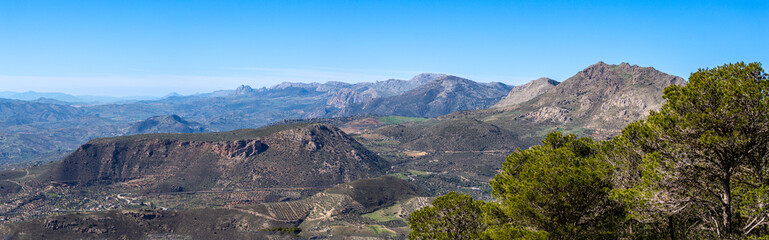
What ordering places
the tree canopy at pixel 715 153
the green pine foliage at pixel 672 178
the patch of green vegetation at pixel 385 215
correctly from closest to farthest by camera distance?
the tree canopy at pixel 715 153
the green pine foliage at pixel 672 178
the patch of green vegetation at pixel 385 215

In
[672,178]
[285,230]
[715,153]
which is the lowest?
[285,230]

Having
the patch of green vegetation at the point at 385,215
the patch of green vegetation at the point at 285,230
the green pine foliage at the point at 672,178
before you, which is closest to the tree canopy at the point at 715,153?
the green pine foliage at the point at 672,178

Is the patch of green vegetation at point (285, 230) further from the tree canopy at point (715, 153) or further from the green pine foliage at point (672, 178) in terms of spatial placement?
the tree canopy at point (715, 153)

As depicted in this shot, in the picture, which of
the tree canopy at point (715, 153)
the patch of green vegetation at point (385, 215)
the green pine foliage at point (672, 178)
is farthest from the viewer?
the patch of green vegetation at point (385, 215)

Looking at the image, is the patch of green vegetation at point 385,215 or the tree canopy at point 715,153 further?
the patch of green vegetation at point 385,215

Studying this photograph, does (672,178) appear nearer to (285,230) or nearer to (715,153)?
(715,153)

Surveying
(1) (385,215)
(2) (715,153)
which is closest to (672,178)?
(2) (715,153)

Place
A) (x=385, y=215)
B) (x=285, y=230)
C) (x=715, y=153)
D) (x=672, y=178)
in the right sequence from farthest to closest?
(x=385, y=215) → (x=285, y=230) → (x=672, y=178) → (x=715, y=153)

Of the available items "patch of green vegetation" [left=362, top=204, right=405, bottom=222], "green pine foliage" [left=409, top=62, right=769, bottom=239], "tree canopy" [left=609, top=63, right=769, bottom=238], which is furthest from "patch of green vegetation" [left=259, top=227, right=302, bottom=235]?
"tree canopy" [left=609, top=63, right=769, bottom=238]

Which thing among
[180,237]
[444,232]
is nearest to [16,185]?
[180,237]

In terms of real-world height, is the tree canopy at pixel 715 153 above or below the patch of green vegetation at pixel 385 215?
above

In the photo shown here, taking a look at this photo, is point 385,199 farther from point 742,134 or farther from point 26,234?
point 742,134
